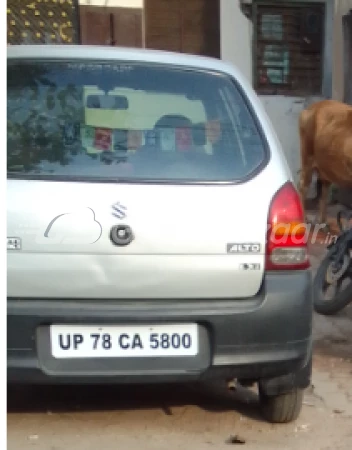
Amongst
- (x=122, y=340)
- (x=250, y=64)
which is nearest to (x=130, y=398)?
(x=122, y=340)

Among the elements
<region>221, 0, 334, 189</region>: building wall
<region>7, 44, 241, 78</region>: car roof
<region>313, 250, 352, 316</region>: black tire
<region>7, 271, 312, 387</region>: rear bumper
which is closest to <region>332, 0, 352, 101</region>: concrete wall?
<region>221, 0, 334, 189</region>: building wall

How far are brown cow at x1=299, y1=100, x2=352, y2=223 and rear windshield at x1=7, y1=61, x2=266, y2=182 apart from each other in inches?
229

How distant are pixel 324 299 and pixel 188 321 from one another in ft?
9.59

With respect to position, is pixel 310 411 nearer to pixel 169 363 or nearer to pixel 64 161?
pixel 169 363

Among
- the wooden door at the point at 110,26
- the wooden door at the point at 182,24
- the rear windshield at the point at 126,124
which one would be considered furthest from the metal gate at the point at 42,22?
the rear windshield at the point at 126,124

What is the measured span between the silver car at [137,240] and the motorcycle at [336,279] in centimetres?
231

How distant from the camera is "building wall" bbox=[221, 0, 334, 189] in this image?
10.4 meters

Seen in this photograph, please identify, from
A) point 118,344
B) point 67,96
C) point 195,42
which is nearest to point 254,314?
point 118,344

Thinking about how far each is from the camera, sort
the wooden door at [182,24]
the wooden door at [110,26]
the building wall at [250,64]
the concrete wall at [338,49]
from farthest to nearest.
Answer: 1. the concrete wall at [338,49]
2. the building wall at [250,64]
3. the wooden door at [182,24]
4. the wooden door at [110,26]

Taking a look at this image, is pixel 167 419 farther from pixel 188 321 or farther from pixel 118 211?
pixel 118 211

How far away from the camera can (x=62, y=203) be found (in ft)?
10.9

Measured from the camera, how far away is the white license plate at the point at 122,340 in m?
3.35

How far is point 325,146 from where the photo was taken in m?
9.80

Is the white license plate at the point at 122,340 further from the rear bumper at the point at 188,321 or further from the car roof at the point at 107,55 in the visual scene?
the car roof at the point at 107,55
